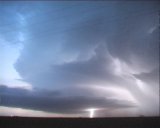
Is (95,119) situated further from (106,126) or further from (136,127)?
(136,127)

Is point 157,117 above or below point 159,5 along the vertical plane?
below

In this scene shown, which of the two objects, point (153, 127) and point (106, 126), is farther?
point (106, 126)

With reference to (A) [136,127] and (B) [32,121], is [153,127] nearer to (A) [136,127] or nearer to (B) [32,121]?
(A) [136,127]

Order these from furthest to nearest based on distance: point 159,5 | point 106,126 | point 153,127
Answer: point 106,126, point 153,127, point 159,5

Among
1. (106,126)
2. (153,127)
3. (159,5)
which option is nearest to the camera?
(159,5)

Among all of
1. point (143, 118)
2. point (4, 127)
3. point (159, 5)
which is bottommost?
point (4, 127)

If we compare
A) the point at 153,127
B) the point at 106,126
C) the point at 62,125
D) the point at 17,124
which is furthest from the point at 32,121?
the point at 153,127

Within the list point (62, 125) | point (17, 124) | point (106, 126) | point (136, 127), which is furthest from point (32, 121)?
A: point (136, 127)
